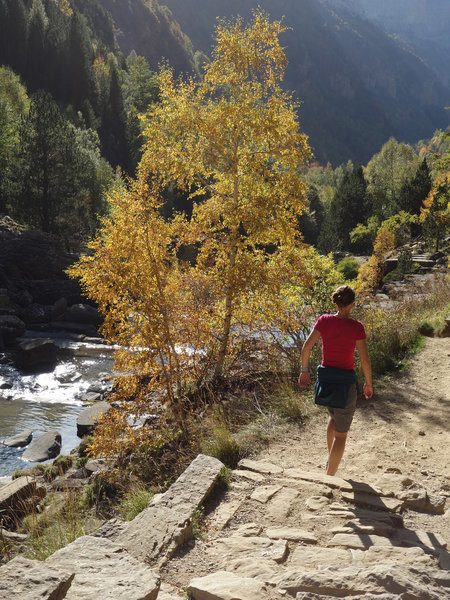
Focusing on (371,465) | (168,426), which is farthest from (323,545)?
(168,426)

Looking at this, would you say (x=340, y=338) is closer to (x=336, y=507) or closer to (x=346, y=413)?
(x=346, y=413)

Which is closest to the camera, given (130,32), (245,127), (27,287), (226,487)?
(226,487)

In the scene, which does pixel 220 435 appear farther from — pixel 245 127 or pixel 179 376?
pixel 245 127

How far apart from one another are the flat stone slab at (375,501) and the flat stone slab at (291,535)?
28.0 inches

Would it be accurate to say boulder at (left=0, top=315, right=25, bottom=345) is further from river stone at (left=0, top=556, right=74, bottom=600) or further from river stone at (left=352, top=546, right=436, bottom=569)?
river stone at (left=352, top=546, right=436, bottom=569)

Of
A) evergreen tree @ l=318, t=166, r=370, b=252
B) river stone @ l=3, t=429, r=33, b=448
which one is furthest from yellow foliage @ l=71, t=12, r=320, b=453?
evergreen tree @ l=318, t=166, r=370, b=252

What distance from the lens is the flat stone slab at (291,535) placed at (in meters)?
3.73

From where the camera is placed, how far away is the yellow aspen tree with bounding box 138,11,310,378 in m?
8.50

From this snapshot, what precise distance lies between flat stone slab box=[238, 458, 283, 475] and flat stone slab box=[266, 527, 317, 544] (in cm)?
110

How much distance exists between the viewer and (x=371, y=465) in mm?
5418

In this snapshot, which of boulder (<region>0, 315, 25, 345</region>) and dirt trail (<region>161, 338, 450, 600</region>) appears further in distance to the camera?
boulder (<region>0, 315, 25, 345</region>)

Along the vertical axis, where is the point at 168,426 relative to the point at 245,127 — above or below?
below

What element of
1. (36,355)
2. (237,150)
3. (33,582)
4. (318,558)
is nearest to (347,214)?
(36,355)

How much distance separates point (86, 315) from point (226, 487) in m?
23.6
